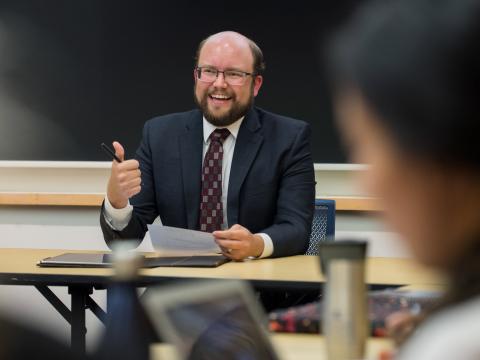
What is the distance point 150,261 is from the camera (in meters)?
3.06

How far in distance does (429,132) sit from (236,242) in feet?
7.69

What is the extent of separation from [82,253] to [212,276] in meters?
0.73

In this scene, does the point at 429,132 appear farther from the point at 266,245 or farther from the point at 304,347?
the point at 266,245

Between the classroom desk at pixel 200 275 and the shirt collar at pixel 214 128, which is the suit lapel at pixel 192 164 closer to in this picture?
the shirt collar at pixel 214 128

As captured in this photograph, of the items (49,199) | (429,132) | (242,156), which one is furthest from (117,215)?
(429,132)

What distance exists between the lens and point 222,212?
3.48 meters

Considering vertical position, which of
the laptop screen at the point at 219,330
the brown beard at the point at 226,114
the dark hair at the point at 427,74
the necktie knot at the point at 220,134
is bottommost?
the laptop screen at the point at 219,330

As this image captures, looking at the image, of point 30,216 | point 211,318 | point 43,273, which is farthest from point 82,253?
point 211,318

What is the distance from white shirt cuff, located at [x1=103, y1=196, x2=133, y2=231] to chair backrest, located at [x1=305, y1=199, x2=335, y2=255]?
740 mm

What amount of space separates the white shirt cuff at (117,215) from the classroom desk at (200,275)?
0.26m

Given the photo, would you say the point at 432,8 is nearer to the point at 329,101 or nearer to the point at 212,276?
the point at 212,276

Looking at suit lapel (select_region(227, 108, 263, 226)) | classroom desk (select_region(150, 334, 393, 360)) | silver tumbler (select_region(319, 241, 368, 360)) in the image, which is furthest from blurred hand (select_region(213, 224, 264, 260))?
silver tumbler (select_region(319, 241, 368, 360))

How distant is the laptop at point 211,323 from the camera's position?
3.70 feet

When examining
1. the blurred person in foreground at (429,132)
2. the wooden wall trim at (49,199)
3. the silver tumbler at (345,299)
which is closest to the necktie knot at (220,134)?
the wooden wall trim at (49,199)
